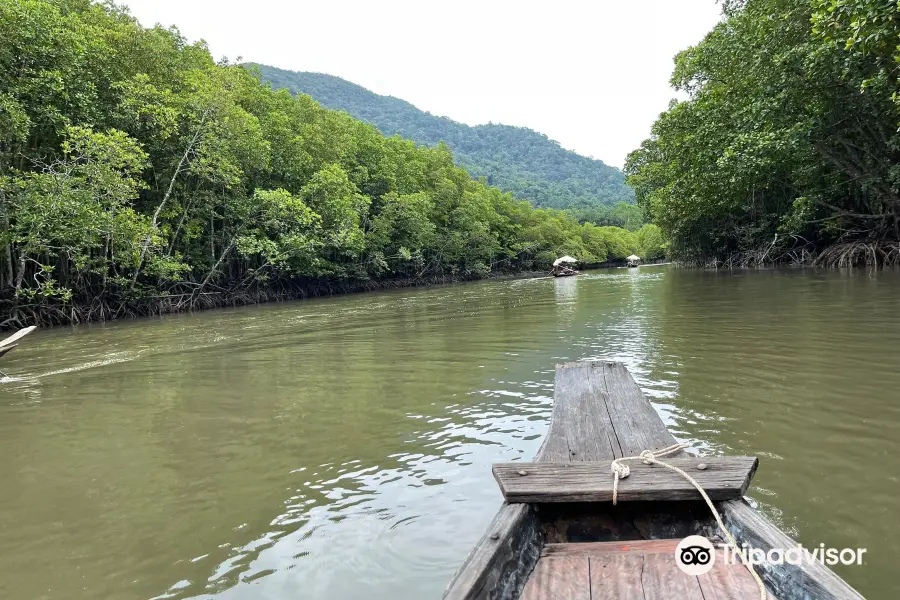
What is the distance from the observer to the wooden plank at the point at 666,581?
177 centimetres

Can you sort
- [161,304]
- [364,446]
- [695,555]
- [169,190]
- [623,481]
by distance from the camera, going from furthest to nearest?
[161,304], [169,190], [364,446], [623,481], [695,555]

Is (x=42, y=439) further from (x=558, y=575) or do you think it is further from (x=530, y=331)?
(x=530, y=331)

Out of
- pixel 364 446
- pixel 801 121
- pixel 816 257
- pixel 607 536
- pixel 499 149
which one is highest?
pixel 499 149

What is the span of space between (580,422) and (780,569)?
65.4 inches

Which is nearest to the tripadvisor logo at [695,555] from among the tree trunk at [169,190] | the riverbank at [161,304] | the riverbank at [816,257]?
the riverbank at [816,257]

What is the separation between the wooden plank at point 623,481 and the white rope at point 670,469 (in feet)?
0.08

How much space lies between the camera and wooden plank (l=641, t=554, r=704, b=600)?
1.77 metres

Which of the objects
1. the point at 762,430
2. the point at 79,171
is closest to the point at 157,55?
the point at 79,171

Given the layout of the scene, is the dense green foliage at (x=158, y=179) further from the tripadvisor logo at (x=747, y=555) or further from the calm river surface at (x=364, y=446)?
the tripadvisor logo at (x=747, y=555)

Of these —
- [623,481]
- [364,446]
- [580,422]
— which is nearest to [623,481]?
[623,481]

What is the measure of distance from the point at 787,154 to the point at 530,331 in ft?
33.4

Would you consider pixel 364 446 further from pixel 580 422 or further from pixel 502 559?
pixel 502 559

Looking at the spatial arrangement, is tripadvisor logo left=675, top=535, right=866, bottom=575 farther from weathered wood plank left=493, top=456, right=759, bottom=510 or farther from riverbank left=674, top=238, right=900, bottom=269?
riverbank left=674, top=238, right=900, bottom=269

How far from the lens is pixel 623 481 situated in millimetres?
2275
